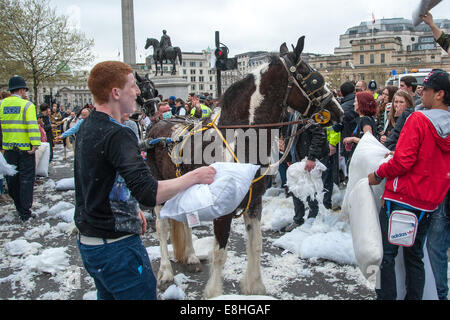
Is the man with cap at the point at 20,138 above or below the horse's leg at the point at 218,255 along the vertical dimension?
above

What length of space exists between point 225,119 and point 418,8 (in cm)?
190

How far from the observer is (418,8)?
9.25 ft

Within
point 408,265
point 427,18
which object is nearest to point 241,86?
point 427,18

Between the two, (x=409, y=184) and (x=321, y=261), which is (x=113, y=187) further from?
(x=321, y=261)

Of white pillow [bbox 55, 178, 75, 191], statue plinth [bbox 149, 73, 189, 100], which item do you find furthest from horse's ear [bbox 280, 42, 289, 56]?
statue plinth [bbox 149, 73, 189, 100]

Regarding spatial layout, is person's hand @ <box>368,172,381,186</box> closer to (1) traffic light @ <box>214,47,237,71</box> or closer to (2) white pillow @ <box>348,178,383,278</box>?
(2) white pillow @ <box>348,178,383,278</box>

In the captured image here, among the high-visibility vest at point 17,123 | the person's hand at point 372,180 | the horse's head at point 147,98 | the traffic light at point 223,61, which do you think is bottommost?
the person's hand at point 372,180

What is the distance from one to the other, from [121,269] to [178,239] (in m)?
2.58

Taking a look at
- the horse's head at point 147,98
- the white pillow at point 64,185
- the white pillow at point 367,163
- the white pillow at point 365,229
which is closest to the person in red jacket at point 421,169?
the white pillow at point 365,229

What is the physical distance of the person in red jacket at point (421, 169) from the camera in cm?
275

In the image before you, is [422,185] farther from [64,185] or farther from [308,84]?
[64,185]

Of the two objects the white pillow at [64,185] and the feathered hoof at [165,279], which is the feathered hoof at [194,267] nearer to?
the feathered hoof at [165,279]

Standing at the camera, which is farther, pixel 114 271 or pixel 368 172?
pixel 368 172
